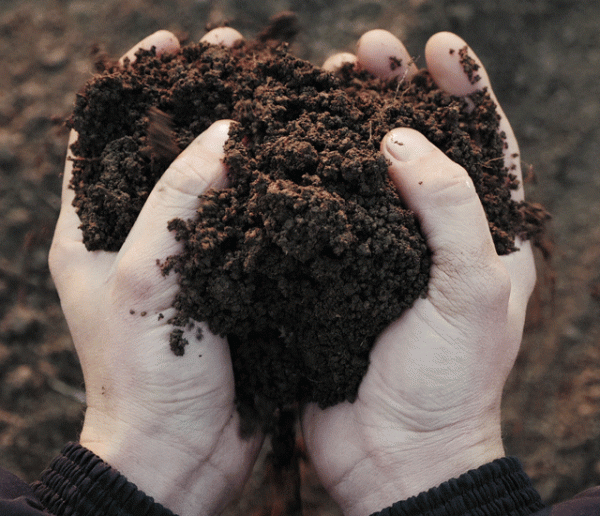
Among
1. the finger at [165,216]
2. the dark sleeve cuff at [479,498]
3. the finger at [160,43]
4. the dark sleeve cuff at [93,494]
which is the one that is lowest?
the dark sleeve cuff at [93,494]

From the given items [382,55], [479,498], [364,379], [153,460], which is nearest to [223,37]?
[382,55]

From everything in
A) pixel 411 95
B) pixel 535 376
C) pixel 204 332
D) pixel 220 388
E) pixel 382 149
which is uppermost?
pixel 411 95

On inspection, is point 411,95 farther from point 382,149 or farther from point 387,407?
point 387,407

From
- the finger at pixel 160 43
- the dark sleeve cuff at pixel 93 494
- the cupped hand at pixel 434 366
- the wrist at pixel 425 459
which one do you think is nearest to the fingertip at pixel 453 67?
the cupped hand at pixel 434 366

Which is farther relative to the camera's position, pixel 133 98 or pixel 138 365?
pixel 133 98

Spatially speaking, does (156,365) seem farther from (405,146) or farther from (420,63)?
(420,63)

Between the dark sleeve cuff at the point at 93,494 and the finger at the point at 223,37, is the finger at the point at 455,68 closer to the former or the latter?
the finger at the point at 223,37

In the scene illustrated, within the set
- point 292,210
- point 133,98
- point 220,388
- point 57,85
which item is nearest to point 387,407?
point 220,388

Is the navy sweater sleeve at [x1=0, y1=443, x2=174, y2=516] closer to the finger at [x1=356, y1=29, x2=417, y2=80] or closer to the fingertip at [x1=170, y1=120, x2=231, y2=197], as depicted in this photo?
the fingertip at [x1=170, y1=120, x2=231, y2=197]
